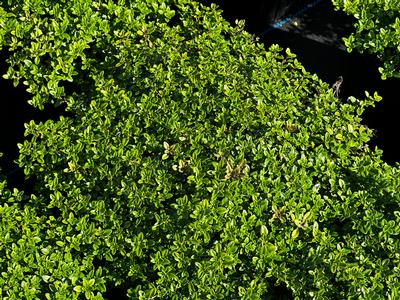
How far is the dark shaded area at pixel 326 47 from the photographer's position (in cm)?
532

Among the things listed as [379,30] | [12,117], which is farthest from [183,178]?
[12,117]

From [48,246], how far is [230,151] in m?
1.07

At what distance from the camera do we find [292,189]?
10.3 ft

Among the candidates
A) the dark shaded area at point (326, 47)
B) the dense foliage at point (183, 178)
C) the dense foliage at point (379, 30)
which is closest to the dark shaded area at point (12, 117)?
the dense foliage at point (183, 178)

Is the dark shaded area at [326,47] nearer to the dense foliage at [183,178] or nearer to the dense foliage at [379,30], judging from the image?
the dense foliage at [379,30]

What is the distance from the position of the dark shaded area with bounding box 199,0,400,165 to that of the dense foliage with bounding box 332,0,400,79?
0.81m

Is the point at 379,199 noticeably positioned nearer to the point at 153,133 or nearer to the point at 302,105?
the point at 302,105

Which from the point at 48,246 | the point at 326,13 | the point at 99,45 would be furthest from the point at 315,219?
the point at 326,13

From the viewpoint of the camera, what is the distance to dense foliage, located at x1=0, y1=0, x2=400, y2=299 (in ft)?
9.50

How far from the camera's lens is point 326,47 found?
6.56 meters

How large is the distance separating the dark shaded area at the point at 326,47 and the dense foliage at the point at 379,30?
0.81 metres

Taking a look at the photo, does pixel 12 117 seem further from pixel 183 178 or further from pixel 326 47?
pixel 326 47

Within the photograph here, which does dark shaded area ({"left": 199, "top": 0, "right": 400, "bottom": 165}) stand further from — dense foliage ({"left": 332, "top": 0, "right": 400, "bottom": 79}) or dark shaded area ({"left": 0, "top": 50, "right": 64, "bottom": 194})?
dark shaded area ({"left": 0, "top": 50, "right": 64, "bottom": 194})

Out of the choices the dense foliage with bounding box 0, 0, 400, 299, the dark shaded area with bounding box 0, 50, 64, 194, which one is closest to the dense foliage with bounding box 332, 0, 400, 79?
the dense foliage with bounding box 0, 0, 400, 299
